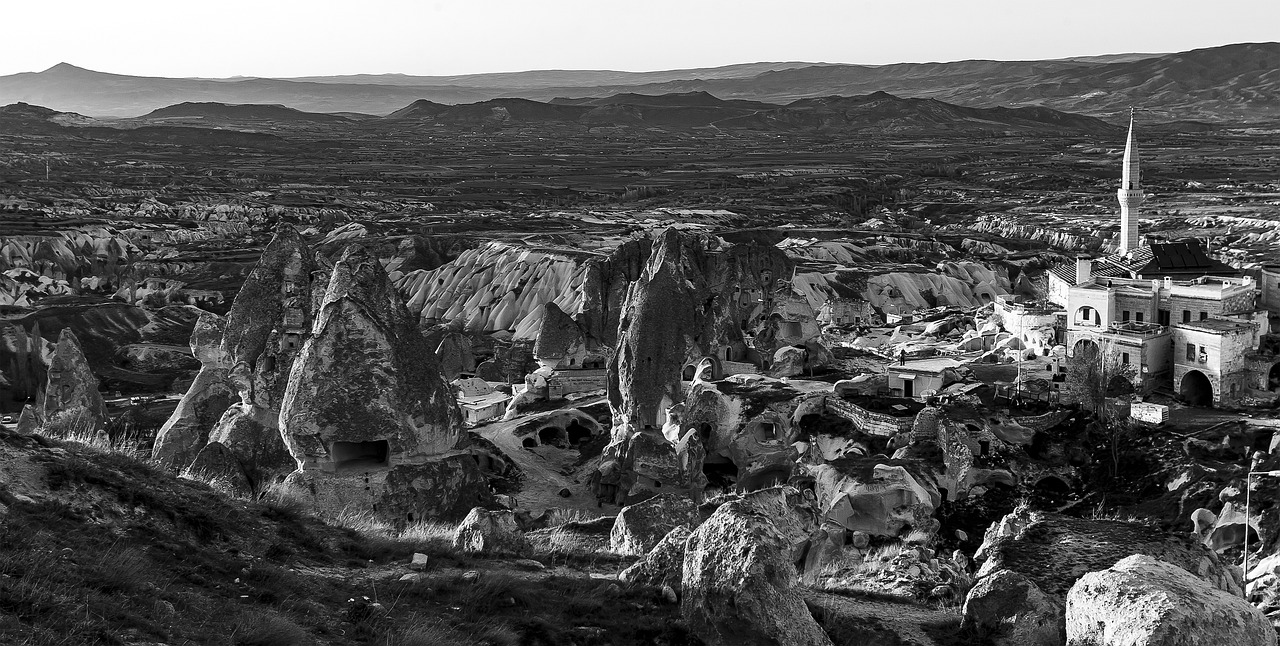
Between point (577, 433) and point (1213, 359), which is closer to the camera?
point (577, 433)

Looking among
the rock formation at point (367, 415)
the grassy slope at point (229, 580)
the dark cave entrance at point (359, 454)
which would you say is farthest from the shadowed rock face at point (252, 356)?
the grassy slope at point (229, 580)

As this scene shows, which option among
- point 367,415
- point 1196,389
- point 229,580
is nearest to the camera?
point 229,580

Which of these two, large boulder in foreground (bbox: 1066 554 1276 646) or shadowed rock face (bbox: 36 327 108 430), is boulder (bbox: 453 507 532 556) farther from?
shadowed rock face (bbox: 36 327 108 430)

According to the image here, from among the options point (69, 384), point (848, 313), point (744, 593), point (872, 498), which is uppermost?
point (744, 593)

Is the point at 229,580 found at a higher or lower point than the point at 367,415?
higher

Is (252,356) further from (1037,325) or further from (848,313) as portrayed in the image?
(848,313)

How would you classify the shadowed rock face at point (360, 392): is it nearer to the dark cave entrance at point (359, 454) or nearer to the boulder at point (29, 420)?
the dark cave entrance at point (359, 454)

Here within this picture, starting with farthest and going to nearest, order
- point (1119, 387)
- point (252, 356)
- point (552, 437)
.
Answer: point (1119, 387)
point (552, 437)
point (252, 356)

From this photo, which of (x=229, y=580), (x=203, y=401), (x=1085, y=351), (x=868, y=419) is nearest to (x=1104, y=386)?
(x=1085, y=351)
